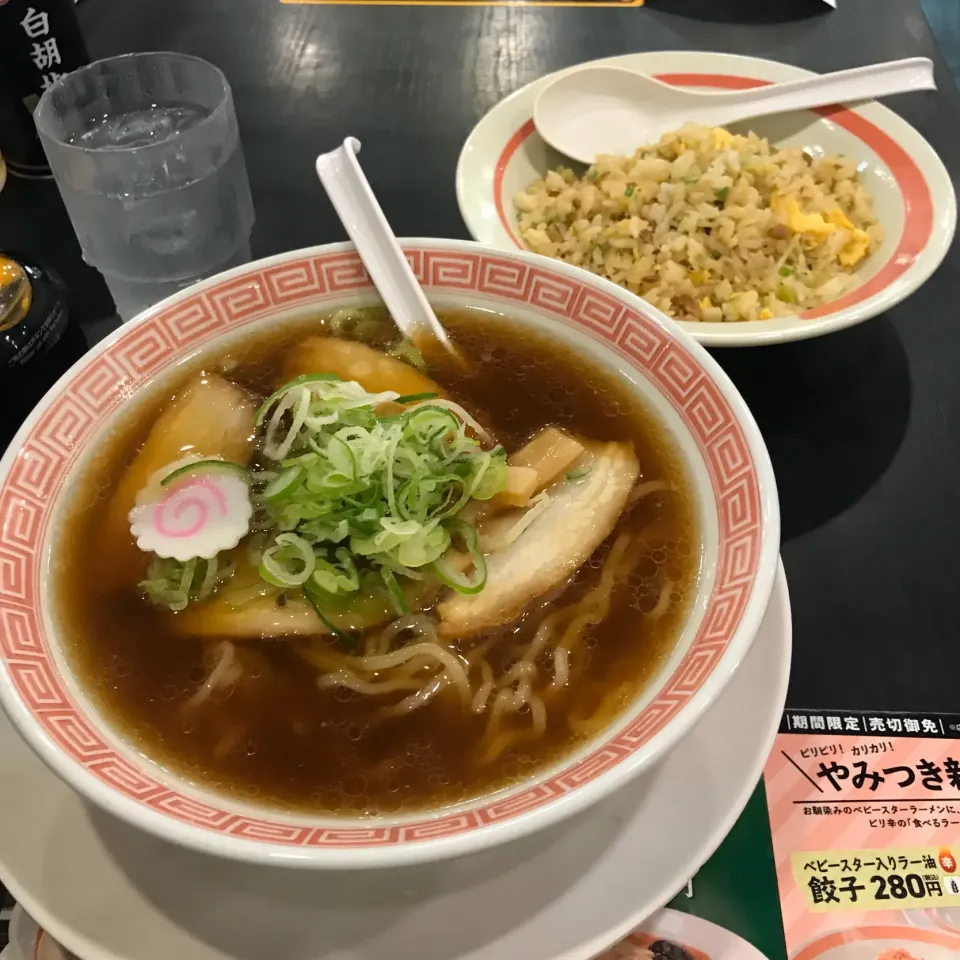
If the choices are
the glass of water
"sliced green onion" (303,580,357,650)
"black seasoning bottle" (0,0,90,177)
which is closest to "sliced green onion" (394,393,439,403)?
"sliced green onion" (303,580,357,650)

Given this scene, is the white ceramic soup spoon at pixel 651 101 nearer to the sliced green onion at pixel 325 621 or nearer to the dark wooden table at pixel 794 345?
the dark wooden table at pixel 794 345

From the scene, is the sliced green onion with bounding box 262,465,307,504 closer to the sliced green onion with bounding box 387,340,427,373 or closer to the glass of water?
the sliced green onion with bounding box 387,340,427,373

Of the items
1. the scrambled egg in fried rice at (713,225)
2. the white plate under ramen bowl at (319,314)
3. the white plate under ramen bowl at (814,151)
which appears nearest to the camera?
the white plate under ramen bowl at (319,314)

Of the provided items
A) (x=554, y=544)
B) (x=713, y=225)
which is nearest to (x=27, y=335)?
(x=554, y=544)

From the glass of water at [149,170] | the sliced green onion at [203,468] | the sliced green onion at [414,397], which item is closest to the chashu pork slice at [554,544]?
the sliced green onion at [414,397]

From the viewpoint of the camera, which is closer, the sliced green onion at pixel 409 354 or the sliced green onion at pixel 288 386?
the sliced green onion at pixel 288 386

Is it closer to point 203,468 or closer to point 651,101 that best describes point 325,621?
point 203,468
